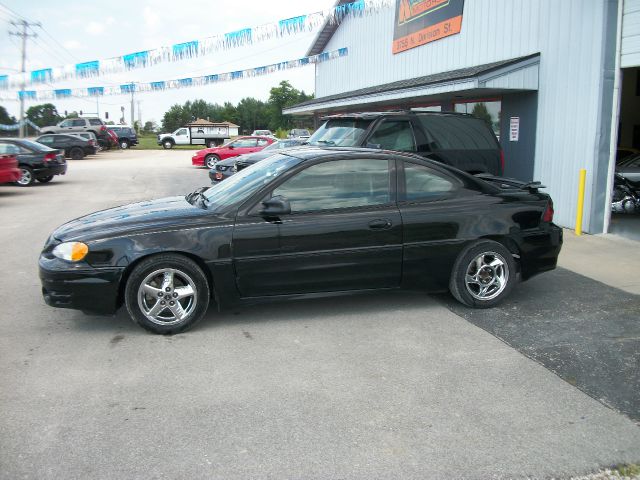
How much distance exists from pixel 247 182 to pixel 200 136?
41.8m

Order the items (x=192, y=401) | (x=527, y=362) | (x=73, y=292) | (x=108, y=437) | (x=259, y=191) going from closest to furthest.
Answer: (x=108, y=437), (x=192, y=401), (x=527, y=362), (x=73, y=292), (x=259, y=191)

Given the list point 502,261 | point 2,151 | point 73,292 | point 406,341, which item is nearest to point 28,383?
point 73,292

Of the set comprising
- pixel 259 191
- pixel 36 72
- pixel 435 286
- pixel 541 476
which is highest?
pixel 36 72

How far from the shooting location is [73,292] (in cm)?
487

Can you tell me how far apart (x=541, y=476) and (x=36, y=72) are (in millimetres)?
14359

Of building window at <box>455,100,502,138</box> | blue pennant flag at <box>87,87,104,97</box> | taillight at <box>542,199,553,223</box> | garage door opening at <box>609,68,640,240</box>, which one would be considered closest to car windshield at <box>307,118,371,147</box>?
taillight at <box>542,199,553,223</box>

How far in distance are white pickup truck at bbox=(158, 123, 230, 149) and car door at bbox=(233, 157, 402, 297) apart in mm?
40955

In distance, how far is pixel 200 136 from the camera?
45969 millimetres

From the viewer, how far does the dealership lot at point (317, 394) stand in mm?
3209

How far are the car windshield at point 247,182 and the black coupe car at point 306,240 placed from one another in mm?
22

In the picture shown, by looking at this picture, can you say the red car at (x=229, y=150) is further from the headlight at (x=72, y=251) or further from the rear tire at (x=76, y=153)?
the headlight at (x=72, y=251)

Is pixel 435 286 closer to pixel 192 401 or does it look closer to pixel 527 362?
pixel 527 362

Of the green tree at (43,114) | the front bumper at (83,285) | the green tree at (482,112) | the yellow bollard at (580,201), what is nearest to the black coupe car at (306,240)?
the front bumper at (83,285)

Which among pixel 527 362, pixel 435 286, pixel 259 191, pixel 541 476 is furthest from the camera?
pixel 435 286
